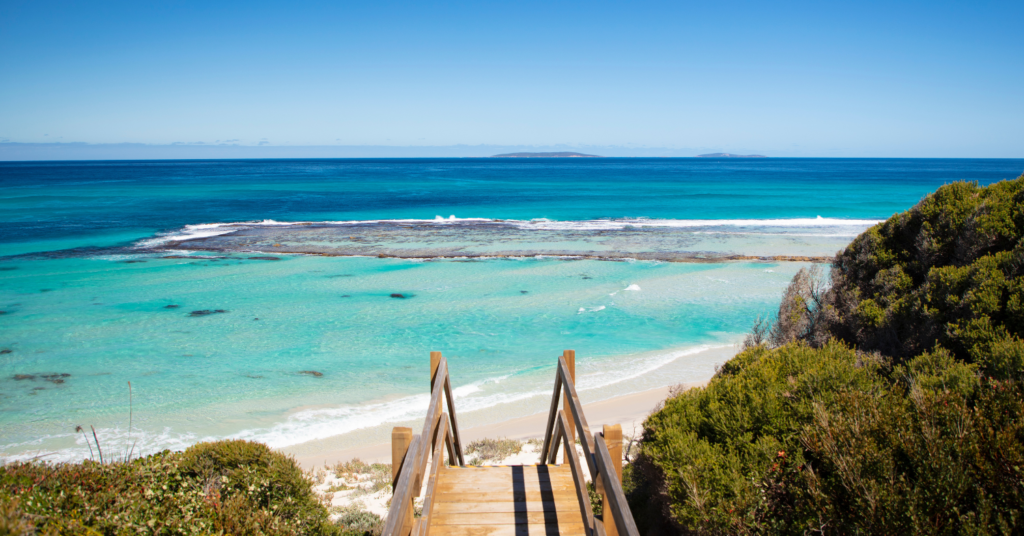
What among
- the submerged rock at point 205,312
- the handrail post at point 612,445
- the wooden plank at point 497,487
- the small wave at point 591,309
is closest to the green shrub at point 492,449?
the wooden plank at point 497,487

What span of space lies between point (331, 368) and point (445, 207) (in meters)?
37.3

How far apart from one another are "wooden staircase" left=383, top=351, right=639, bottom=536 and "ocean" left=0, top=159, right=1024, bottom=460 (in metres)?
4.76

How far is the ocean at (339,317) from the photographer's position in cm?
1018

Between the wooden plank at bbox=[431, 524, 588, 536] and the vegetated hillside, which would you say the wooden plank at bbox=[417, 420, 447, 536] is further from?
the vegetated hillside

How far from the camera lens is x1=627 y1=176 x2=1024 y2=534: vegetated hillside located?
3021 millimetres

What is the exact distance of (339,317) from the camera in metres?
16.0

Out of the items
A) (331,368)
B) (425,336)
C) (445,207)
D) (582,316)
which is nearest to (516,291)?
(582,316)

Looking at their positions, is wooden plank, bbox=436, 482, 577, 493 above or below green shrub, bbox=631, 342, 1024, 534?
below

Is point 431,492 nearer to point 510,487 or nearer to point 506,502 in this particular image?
point 506,502

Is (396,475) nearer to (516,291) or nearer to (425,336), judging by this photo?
(425,336)

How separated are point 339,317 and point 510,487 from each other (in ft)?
40.4

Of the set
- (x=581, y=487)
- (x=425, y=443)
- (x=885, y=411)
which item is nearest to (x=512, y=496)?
(x=581, y=487)

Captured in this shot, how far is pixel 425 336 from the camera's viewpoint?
14.3 metres

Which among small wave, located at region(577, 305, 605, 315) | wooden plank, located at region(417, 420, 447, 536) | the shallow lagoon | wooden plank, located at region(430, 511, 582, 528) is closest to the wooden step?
wooden plank, located at region(430, 511, 582, 528)
